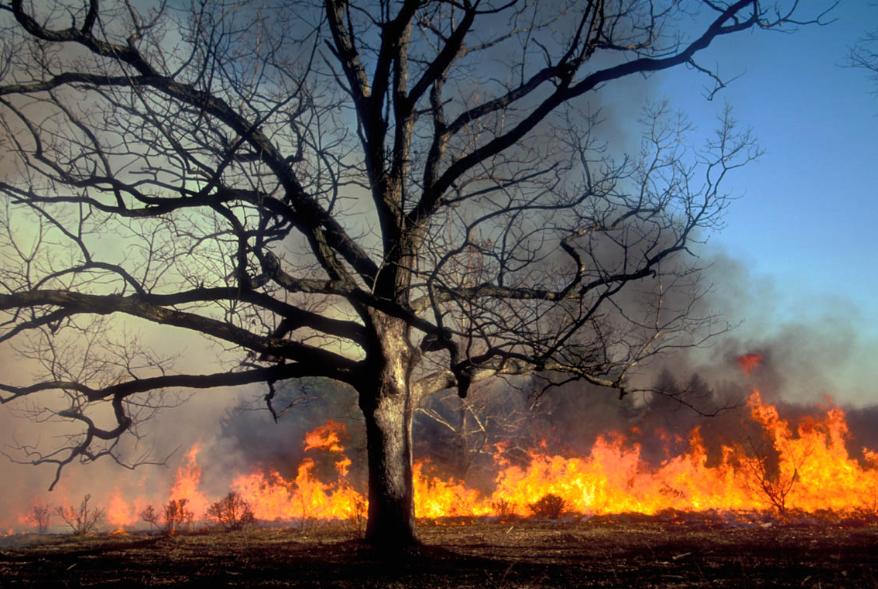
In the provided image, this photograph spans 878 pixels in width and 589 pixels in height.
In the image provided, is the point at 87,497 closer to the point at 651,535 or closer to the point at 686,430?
the point at 651,535

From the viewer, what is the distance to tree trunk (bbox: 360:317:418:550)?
316 inches

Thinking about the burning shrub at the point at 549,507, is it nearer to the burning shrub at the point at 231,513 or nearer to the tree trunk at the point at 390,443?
the burning shrub at the point at 231,513

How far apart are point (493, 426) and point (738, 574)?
21919 mm

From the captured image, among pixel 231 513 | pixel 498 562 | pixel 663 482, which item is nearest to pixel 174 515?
pixel 231 513

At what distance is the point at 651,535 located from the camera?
884 cm

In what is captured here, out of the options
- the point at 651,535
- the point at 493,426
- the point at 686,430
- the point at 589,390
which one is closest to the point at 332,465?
the point at 493,426

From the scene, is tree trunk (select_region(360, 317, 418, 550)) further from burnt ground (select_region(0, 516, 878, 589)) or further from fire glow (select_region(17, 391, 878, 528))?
fire glow (select_region(17, 391, 878, 528))

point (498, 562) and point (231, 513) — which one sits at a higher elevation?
point (498, 562)

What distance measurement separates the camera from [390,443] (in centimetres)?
836

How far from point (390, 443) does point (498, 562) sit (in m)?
2.69

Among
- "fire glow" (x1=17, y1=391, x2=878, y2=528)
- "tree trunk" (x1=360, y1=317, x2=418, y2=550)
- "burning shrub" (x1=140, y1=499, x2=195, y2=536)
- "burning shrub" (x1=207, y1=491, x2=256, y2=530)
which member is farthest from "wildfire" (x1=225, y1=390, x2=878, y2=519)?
"tree trunk" (x1=360, y1=317, x2=418, y2=550)

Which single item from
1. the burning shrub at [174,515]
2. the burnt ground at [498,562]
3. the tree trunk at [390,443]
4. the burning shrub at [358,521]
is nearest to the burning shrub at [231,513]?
the burning shrub at [174,515]

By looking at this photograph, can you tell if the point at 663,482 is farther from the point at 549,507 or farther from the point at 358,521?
the point at 358,521

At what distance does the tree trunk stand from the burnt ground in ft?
1.58
